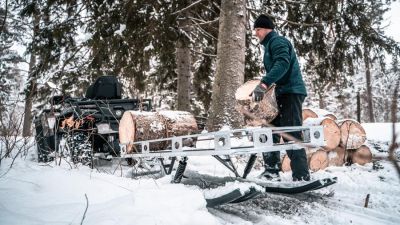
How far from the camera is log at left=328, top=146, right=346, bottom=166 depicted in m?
5.46

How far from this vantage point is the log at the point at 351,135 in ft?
18.1

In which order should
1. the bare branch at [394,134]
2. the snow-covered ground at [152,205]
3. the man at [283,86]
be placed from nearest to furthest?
the bare branch at [394,134]
the snow-covered ground at [152,205]
the man at [283,86]

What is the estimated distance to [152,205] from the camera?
7.89 feet

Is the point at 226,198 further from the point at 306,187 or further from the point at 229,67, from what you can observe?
the point at 229,67

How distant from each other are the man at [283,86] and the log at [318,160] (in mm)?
1525

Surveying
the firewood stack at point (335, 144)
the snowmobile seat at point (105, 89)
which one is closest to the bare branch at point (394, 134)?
the firewood stack at point (335, 144)

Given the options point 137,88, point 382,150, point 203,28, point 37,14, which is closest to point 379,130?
point 382,150

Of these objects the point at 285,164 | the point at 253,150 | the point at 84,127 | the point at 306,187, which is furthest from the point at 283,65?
the point at 84,127

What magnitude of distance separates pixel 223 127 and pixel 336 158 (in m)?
1.95

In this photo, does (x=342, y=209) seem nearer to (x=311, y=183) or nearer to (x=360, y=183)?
(x=311, y=183)

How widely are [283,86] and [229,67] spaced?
2.14 m

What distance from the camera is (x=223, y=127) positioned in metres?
5.46

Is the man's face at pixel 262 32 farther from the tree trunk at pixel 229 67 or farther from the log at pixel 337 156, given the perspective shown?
the log at pixel 337 156

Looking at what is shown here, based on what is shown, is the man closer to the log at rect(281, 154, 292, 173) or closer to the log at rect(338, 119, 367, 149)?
the log at rect(281, 154, 292, 173)
